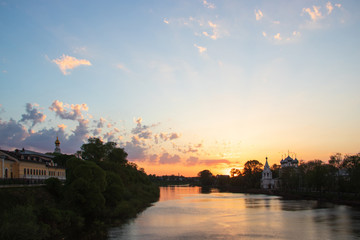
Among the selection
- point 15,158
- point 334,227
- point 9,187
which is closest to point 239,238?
point 334,227

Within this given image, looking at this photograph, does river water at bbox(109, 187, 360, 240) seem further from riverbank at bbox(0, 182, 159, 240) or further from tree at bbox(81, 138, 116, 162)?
tree at bbox(81, 138, 116, 162)

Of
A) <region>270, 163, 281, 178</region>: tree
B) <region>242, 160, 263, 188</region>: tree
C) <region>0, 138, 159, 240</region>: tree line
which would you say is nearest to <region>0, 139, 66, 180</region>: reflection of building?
<region>0, 138, 159, 240</region>: tree line

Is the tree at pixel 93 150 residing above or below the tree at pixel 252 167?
above

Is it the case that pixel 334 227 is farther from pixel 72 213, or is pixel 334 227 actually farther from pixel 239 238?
pixel 72 213

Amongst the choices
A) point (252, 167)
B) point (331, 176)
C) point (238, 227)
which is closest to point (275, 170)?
point (252, 167)

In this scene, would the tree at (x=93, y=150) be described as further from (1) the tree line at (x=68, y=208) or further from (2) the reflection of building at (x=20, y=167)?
(1) the tree line at (x=68, y=208)

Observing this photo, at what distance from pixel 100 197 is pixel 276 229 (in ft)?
73.2

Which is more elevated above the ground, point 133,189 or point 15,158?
point 15,158

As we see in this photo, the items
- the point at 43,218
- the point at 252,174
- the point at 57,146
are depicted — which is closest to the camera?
the point at 43,218

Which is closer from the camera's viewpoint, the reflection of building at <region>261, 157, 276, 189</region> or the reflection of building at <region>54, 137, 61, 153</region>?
the reflection of building at <region>54, 137, 61, 153</region>

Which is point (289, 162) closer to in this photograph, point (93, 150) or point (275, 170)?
point (275, 170)

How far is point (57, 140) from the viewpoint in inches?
4897

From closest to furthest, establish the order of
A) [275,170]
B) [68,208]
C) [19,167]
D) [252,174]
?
1. [68,208]
2. [19,167]
3. [252,174]
4. [275,170]

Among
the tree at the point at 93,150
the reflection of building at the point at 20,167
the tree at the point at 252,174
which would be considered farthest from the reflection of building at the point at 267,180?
the reflection of building at the point at 20,167
